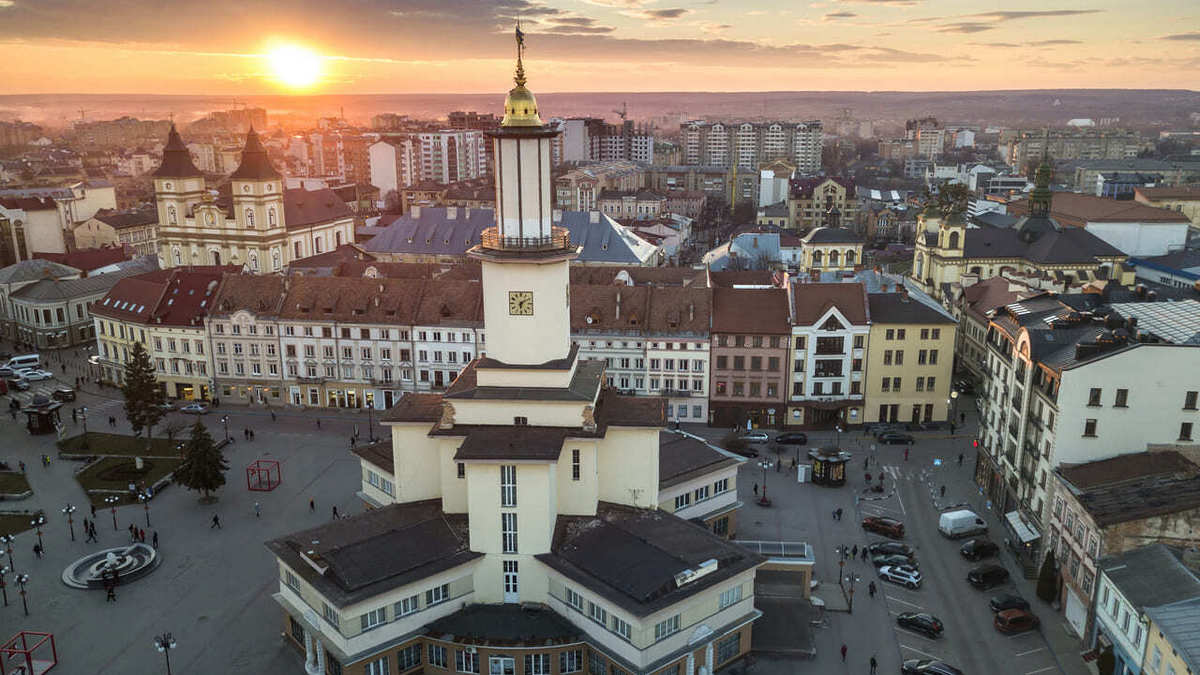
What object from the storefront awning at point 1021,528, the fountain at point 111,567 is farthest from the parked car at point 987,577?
the fountain at point 111,567

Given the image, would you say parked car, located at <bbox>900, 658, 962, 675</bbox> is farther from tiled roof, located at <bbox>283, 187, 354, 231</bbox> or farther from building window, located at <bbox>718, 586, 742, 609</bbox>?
tiled roof, located at <bbox>283, 187, 354, 231</bbox>

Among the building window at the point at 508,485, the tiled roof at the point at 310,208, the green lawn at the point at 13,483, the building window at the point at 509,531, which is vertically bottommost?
the green lawn at the point at 13,483

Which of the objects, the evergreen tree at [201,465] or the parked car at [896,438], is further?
the parked car at [896,438]

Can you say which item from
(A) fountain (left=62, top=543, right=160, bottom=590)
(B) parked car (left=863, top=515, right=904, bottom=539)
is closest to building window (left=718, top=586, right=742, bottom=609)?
(B) parked car (left=863, top=515, right=904, bottom=539)

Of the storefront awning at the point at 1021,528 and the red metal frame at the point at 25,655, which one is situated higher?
the storefront awning at the point at 1021,528

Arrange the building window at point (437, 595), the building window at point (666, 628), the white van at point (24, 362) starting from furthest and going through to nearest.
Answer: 1. the white van at point (24, 362)
2. the building window at point (437, 595)
3. the building window at point (666, 628)

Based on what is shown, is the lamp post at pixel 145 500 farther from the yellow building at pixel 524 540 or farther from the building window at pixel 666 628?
the building window at pixel 666 628

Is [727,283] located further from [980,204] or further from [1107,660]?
[980,204]

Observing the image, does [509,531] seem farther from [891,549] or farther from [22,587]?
[22,587]

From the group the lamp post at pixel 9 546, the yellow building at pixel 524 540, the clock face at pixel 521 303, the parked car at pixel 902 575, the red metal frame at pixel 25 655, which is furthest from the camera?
the lamp post at pixel 9 546
